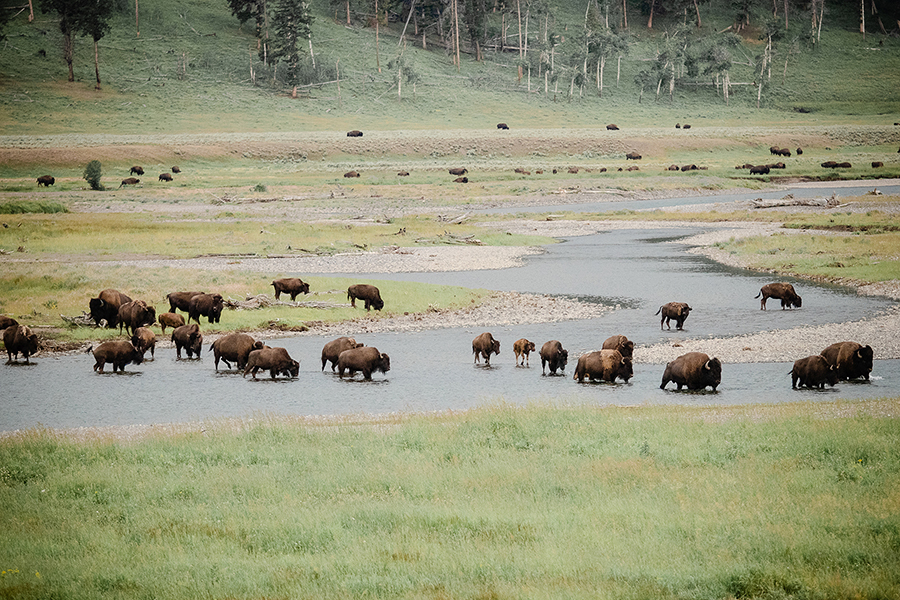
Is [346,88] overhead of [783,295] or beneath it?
overhead

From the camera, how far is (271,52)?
146000 mm

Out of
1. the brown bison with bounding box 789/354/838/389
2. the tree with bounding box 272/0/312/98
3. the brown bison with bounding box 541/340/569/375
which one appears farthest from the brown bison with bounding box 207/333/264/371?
the tree with bounding box 272/0/312/98

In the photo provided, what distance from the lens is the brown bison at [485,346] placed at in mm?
22359

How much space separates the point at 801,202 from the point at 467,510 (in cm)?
5811

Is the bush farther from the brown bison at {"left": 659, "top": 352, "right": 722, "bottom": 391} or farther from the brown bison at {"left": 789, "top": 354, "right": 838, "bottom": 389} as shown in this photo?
the brown bison at {"left": 789, "top": 354, "right": 838, "bottom": 389}

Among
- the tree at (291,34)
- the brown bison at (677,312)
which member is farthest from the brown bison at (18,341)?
the tree at (291,34)

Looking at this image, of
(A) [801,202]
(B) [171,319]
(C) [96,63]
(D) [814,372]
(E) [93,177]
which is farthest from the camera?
(C) [96,63]

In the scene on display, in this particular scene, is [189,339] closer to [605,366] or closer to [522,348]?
[522,348]

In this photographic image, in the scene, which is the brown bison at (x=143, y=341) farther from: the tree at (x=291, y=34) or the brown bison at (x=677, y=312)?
the tree at (x=291, y=34)

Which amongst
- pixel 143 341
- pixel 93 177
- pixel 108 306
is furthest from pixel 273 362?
pixel 93 177

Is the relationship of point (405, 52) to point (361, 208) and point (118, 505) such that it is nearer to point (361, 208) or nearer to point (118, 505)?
point (361, 208)

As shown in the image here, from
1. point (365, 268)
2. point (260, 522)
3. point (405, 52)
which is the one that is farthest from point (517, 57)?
point (260, 522)

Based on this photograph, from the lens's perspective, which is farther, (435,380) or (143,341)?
(143,341)

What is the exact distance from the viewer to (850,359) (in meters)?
18.7
